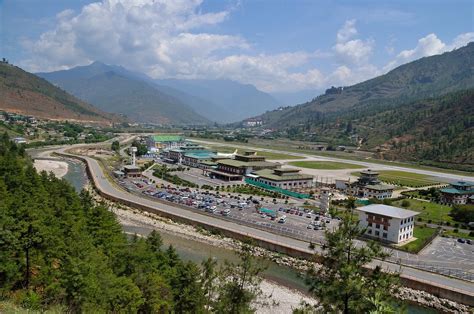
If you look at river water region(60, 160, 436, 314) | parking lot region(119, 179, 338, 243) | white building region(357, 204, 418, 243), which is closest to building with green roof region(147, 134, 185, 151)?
parking lot region(119, 179, 338, 243)

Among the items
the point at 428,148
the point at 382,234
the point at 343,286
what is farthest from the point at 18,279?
the point at 428,148

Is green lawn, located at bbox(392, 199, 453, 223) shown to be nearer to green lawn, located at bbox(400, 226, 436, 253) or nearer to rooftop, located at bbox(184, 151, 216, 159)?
green lawn, located at bbox(400, 226, 436, 253)

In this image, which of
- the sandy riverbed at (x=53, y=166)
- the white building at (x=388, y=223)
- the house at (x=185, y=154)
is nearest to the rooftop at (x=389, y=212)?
the white building at (x=388, y=223)

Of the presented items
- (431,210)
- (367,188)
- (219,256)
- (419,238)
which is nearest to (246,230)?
(219,256)

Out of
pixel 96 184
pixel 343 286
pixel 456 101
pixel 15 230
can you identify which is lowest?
pixel 96 184

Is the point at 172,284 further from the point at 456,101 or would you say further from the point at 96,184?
the point at 456,101
